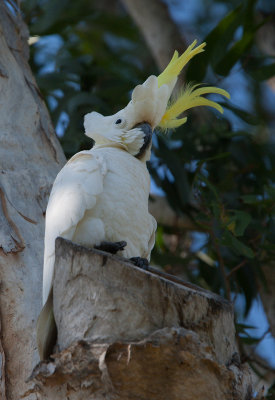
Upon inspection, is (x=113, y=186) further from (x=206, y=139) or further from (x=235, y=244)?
(x=206, y=139)

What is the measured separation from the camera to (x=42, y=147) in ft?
9.70

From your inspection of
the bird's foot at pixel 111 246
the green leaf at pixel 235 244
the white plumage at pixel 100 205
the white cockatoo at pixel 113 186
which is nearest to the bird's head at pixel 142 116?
the white cockatoo at pixel 113 186

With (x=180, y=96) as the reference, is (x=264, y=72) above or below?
below

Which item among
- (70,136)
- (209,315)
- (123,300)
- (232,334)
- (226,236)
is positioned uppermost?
(123,300)

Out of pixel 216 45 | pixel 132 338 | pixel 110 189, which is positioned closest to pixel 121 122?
pixel 110 189

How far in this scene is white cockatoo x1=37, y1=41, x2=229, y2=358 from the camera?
220 centimetres

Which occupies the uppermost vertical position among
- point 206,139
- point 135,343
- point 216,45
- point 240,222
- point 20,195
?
point 135,343

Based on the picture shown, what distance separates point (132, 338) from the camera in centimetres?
177

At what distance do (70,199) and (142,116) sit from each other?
0.64 metres

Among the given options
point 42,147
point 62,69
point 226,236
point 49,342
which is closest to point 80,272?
point 49,342

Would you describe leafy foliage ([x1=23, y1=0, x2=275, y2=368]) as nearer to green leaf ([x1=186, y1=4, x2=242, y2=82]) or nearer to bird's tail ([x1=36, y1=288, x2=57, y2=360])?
green leaf ([x1=186, y1=4, x2=242, y2=82])

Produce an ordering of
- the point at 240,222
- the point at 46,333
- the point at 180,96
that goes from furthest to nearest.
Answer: the point at 240,222
the point at 180,96
the point at 46,333

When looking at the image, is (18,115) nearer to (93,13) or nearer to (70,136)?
(70,136)

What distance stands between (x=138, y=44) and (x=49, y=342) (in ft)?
19.2
